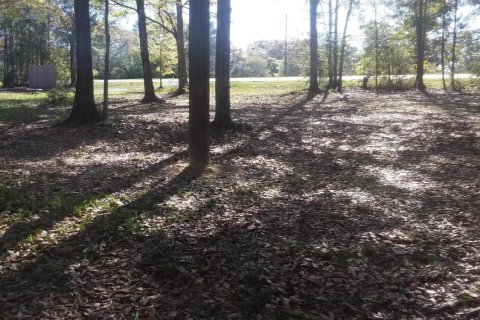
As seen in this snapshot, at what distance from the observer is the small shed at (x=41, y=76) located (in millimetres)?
28109

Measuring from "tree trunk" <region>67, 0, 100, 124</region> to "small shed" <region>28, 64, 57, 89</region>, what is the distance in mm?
18455

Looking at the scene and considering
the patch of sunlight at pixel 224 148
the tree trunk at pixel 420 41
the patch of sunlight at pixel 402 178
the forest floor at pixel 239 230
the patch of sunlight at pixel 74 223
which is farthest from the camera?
the tree trunk at pixel 420 41

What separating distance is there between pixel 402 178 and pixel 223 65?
18.2ft

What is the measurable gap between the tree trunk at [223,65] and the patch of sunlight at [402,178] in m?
4.40

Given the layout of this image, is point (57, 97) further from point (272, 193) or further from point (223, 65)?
point (272, 193)

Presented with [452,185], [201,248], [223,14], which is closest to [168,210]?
[201,248]

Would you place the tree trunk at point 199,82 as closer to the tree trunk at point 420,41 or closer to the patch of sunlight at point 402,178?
the patch of sunlight at point 402,178

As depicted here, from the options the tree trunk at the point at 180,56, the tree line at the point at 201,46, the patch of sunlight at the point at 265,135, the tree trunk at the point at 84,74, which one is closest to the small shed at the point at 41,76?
the tree line at the point at 201,46

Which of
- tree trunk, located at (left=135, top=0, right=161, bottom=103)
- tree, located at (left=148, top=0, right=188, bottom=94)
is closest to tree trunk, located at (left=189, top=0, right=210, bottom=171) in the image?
tree trunk, located at (left=135, top=0, right=161, bottom=103)

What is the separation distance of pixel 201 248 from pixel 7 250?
6.13ft

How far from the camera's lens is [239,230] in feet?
16.3

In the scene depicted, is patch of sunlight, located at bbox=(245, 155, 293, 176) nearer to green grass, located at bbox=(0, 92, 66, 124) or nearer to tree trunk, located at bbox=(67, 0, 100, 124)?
tree trunk, located at bbox=(67, 0, 100, 124)

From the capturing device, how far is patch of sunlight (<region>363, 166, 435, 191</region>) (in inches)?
265

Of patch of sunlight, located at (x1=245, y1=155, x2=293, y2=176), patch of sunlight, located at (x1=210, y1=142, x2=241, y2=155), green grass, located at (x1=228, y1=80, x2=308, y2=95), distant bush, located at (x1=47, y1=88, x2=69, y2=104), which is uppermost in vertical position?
green grass, located at (x1=228, y1=80, x2=308, y2=95)
